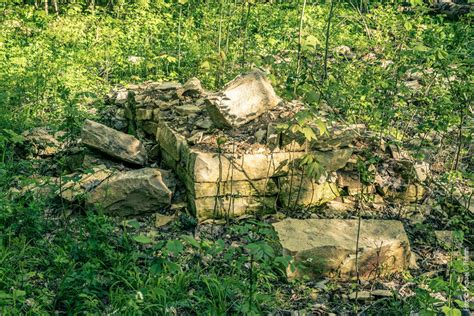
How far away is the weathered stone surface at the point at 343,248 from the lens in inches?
165

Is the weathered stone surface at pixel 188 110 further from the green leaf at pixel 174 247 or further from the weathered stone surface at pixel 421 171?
the green leaf at pixel 174 247

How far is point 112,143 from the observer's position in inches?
214

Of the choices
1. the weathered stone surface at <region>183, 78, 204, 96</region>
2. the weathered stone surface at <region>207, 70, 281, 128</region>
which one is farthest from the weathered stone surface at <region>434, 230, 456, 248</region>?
the weathered stone surface at <region>183, 78, 204, 96</region>

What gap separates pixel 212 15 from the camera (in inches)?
374

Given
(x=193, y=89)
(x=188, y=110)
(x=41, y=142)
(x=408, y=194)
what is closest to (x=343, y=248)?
(x=408, y=194)

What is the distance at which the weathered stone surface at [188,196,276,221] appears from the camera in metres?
4.81

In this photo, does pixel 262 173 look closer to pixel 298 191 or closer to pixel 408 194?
pixel 298 191

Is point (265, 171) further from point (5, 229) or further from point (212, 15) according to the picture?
point (212, 15)

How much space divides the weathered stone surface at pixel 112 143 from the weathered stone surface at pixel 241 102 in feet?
2.65

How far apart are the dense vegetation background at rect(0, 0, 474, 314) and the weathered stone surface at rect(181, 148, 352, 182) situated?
485mm

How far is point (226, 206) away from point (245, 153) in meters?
0.47

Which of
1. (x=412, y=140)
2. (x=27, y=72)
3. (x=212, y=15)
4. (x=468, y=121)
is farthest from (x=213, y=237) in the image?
(x=212, y=15)

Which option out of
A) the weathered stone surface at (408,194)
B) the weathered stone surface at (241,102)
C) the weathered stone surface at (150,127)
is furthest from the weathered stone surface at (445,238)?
the weathered stone surface at (150,127)

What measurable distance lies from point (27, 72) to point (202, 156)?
353 centimetres
